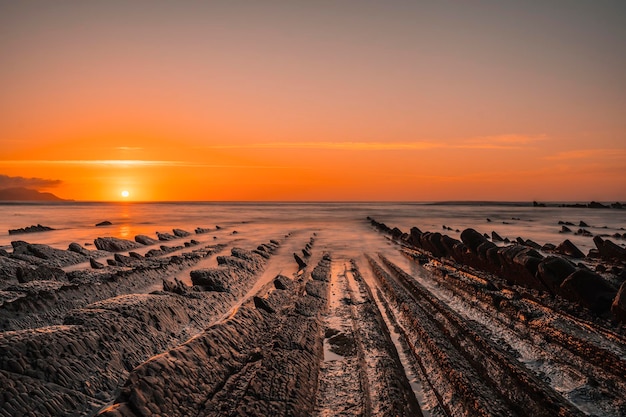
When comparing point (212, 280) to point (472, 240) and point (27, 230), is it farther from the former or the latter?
point (27, 230)

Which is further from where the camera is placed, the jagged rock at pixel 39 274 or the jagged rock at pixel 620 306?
the jagged rock at pixel 39 274

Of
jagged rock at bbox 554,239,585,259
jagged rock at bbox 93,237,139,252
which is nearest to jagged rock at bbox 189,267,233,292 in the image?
jagged rock at bbox 93,237,139,252

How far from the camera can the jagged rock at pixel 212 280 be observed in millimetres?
8367

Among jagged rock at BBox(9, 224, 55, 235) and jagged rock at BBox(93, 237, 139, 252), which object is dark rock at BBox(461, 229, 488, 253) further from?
jagged rock at BBox(9, 224, 55, 235)

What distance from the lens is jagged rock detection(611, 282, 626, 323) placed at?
19.8ft

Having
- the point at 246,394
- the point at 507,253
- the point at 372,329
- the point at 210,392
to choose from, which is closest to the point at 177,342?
the point at 210,392

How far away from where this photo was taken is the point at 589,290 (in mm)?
7117

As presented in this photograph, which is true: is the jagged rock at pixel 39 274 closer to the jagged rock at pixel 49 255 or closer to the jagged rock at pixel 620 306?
the jagged rock at pixel 49 255

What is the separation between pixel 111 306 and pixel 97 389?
70.3 inches

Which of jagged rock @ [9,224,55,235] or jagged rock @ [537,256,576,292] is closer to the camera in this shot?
jagged rock @ [537,256,576,292]

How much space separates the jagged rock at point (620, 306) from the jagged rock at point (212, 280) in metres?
7.31

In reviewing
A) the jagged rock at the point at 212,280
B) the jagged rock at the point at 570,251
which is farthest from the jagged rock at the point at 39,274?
the jagged rock at the point at 570,251

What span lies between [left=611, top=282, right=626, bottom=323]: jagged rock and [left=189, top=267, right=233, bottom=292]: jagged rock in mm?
7307

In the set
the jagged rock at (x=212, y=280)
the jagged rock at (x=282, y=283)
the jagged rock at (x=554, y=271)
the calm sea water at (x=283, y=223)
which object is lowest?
the calm sea water at (x=283, y=223)
